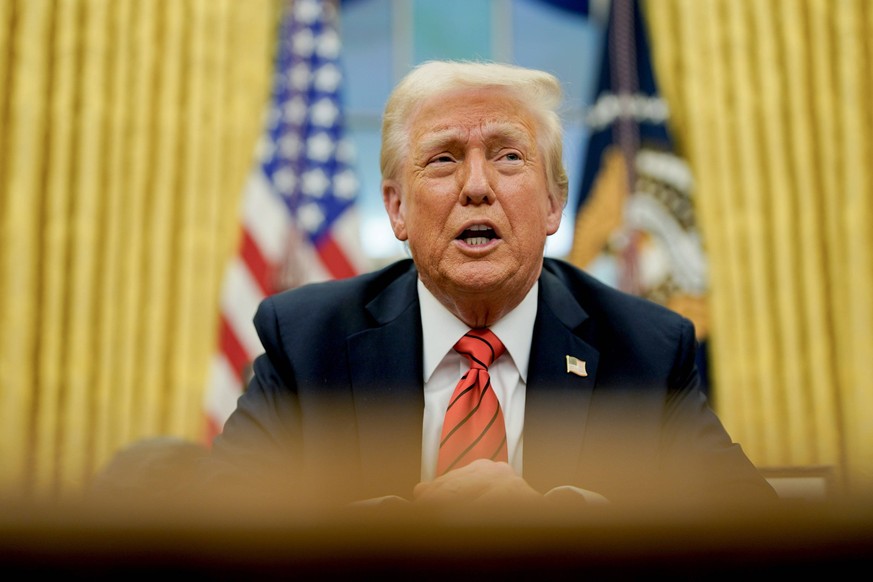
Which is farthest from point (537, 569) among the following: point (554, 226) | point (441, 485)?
point (554, 226)

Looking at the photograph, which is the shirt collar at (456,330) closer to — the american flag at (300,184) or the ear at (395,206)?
the ear at (395,206)

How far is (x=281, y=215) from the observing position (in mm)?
3775

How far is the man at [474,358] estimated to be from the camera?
1.56 m

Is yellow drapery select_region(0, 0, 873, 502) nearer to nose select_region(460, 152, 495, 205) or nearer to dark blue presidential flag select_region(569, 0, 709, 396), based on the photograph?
dark blue presidential flag select_region(569, 0, 709, 396)

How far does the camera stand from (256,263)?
373 cm

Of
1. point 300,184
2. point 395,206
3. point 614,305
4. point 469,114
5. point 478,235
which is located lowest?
point 614,305

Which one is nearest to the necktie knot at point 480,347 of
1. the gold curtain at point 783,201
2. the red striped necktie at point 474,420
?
the red striped necktie at point 474,420

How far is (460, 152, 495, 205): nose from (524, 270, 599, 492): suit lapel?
260 millimetres

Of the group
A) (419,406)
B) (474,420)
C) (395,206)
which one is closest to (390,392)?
(419,406)

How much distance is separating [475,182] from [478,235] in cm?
10

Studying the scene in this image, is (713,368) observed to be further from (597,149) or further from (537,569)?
(537,569)

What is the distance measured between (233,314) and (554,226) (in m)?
2.14

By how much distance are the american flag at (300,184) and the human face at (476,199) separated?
6.86 feet

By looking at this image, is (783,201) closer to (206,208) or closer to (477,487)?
(206,208)
